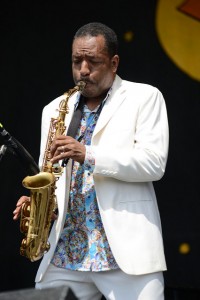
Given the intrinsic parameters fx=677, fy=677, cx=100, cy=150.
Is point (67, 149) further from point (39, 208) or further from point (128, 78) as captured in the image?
point (128, 78)

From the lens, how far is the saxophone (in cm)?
324

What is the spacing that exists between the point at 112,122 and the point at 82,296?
2.85 feet

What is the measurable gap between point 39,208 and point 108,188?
1.20 feet

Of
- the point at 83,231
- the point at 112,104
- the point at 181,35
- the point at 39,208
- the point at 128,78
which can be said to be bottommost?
the point at 83,231

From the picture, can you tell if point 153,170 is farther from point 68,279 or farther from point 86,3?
point 86,3

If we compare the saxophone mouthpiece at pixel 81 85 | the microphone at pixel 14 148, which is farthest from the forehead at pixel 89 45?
the microphone at pixel 14 148

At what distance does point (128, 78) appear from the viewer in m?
4.85

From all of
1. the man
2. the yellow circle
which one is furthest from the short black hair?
the yellow circle

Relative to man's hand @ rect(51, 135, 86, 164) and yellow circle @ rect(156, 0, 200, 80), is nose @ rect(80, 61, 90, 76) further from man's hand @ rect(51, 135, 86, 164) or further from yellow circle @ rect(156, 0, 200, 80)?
yellow circle @ rect(156, 0, 200, 80)

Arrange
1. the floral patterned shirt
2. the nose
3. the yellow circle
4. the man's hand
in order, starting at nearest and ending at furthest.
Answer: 1. the man's hand
2. the floral patterned shirt
3. the nose
4. the yellow circle

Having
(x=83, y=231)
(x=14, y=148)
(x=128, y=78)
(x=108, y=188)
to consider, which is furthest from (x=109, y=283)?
(x=128, y=78)

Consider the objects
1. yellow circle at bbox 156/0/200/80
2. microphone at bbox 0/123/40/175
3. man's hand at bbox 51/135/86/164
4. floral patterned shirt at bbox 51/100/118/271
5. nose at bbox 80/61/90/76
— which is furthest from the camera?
yellow circle at bbox 156/0/200/80

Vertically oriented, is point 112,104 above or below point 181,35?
below

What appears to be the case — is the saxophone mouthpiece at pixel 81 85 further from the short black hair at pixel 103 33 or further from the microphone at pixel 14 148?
the microphone at pixel 14 148
